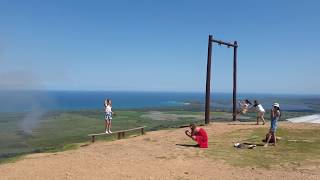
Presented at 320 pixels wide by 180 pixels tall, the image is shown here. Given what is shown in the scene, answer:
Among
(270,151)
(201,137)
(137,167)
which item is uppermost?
(201,137)

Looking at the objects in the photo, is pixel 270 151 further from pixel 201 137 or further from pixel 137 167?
pixel 137 167

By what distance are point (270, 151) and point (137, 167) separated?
19.2ft

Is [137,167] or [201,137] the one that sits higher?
[201,137]

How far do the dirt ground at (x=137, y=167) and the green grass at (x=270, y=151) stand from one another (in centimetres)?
71

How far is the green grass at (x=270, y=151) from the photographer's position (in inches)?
575

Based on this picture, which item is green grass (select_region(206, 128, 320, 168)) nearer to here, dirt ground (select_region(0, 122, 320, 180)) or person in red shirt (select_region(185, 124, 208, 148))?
person in red shirt (select_region(185, 124, 208, 148))

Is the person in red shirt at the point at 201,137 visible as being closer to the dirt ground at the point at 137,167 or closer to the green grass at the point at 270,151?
the green grass at the point at 270,151

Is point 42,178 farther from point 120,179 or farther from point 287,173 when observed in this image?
point 287,173

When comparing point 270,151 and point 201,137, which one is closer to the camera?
point 270,151

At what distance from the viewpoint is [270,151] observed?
54.7ft

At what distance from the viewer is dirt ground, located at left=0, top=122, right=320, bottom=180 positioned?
42.2 ft

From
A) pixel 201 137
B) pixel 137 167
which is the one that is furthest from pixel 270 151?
pixel 137 167

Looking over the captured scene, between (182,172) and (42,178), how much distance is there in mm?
4365

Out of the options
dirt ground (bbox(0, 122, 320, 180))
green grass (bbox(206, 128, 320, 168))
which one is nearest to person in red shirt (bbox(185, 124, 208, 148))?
green grass (bbox(206, 128, 320, 168))
